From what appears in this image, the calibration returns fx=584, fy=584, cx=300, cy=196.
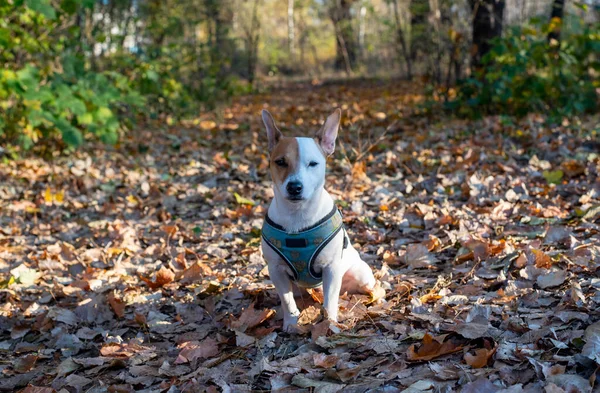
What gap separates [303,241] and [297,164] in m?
0.46

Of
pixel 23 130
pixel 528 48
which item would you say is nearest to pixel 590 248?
pixel 528 48

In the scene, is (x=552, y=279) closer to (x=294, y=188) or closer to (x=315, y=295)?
(x=315, y=295)

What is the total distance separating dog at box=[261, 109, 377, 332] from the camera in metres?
3.51

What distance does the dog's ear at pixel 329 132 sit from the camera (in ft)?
12.4

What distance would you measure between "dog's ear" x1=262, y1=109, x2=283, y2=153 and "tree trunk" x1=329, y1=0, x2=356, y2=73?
1548 cm

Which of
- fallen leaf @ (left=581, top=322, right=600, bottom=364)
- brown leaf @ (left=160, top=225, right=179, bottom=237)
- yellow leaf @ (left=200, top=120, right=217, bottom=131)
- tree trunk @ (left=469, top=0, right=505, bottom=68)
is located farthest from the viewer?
yellow leaf @ (left=200, top=120, right=217, bottom=131)

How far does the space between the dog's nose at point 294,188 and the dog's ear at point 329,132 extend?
56 cm

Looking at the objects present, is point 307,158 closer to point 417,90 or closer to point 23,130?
point 23,130

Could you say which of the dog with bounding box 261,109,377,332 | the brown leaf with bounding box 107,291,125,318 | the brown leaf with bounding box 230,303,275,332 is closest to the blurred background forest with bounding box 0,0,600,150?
the brown leaf with bounding box 107,291,125,318

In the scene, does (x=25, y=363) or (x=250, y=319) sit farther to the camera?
(x=250, y=319)

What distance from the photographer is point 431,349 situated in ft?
9.91

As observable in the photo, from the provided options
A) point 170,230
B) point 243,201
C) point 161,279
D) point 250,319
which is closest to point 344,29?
point 243,201

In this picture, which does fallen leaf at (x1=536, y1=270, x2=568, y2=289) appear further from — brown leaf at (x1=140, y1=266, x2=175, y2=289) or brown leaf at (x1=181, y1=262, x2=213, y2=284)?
brown leaf at (x1=140, y1=266, x2=175, y2=289)

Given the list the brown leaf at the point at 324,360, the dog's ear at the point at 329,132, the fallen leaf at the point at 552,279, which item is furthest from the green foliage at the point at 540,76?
the brown leaf at the point at 324,360
